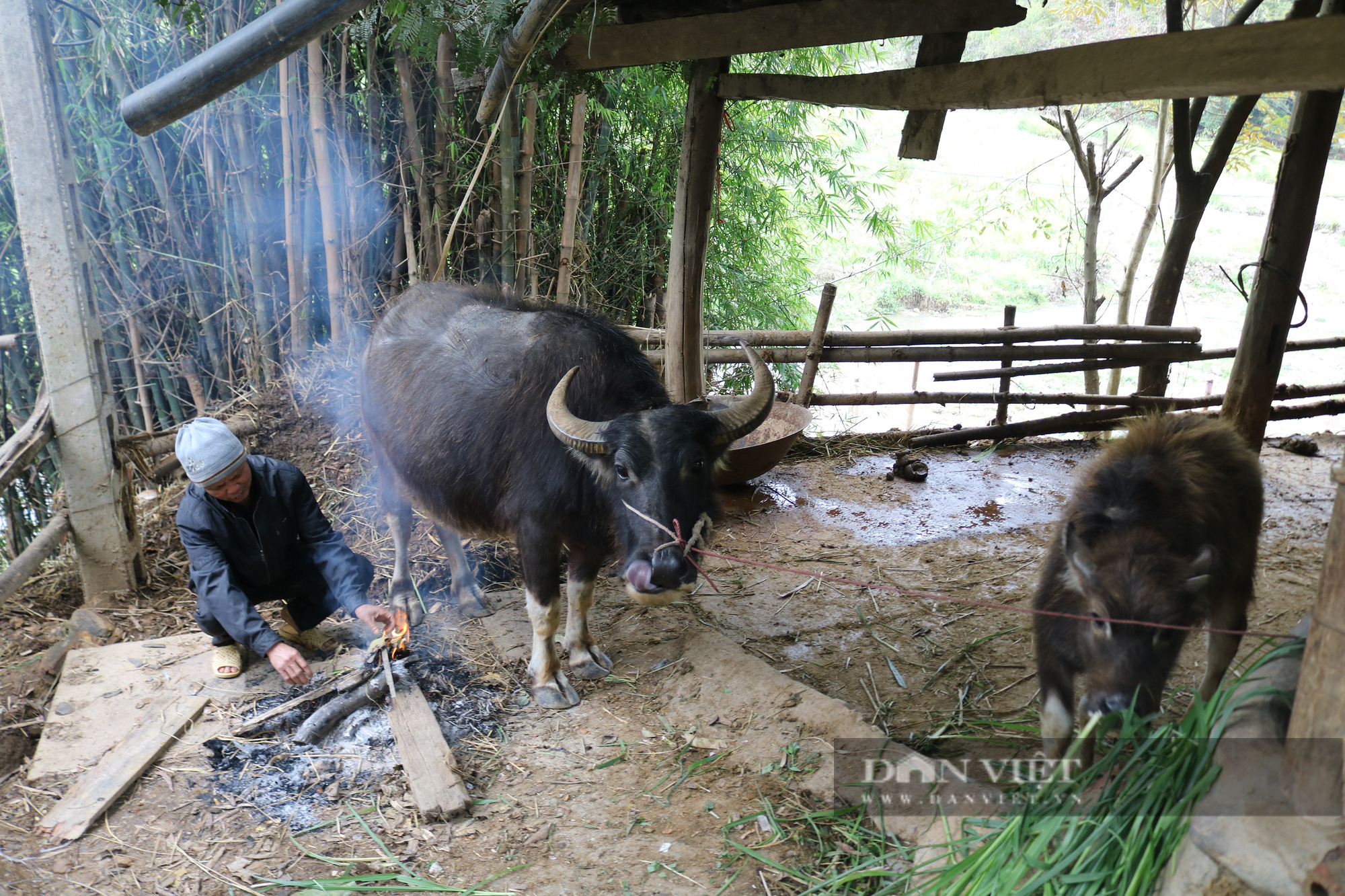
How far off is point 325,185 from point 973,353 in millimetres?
5679

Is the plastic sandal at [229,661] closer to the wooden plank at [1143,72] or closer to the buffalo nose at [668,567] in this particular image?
the buffalo nose at [668,567]

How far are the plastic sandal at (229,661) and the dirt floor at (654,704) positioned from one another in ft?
0.32

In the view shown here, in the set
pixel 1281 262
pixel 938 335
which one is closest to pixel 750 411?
pixel 1281 262

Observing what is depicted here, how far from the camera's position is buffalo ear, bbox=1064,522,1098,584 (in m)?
2.55

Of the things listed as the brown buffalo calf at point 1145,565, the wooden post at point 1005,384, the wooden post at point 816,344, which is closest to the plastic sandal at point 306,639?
the brown buffalo calf at point 1145,565

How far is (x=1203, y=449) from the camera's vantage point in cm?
321

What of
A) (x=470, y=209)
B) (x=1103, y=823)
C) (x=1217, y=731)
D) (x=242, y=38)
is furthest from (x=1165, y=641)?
(x=470, y=209)

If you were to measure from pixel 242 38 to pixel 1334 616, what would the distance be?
2.88m

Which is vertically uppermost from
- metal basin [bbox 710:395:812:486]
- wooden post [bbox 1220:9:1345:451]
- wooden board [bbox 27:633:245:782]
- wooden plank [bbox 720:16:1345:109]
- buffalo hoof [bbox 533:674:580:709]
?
wooden plank [bbox 720:16:1345:109]

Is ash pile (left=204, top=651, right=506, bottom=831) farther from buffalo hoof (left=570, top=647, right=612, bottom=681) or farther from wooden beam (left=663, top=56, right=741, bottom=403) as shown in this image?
wooden beam (left=663, top=56, right=741, bottom=403)

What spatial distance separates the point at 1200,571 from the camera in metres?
2.49

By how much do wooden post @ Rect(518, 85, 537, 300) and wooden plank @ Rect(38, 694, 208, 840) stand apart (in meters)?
3.48

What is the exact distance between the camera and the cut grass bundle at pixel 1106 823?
1.88 metres

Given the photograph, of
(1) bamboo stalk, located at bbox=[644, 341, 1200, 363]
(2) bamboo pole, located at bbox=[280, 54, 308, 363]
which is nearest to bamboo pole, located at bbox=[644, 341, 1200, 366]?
(1) bamboo stalk, located at bbox=[644, 341, 1200, 363]
